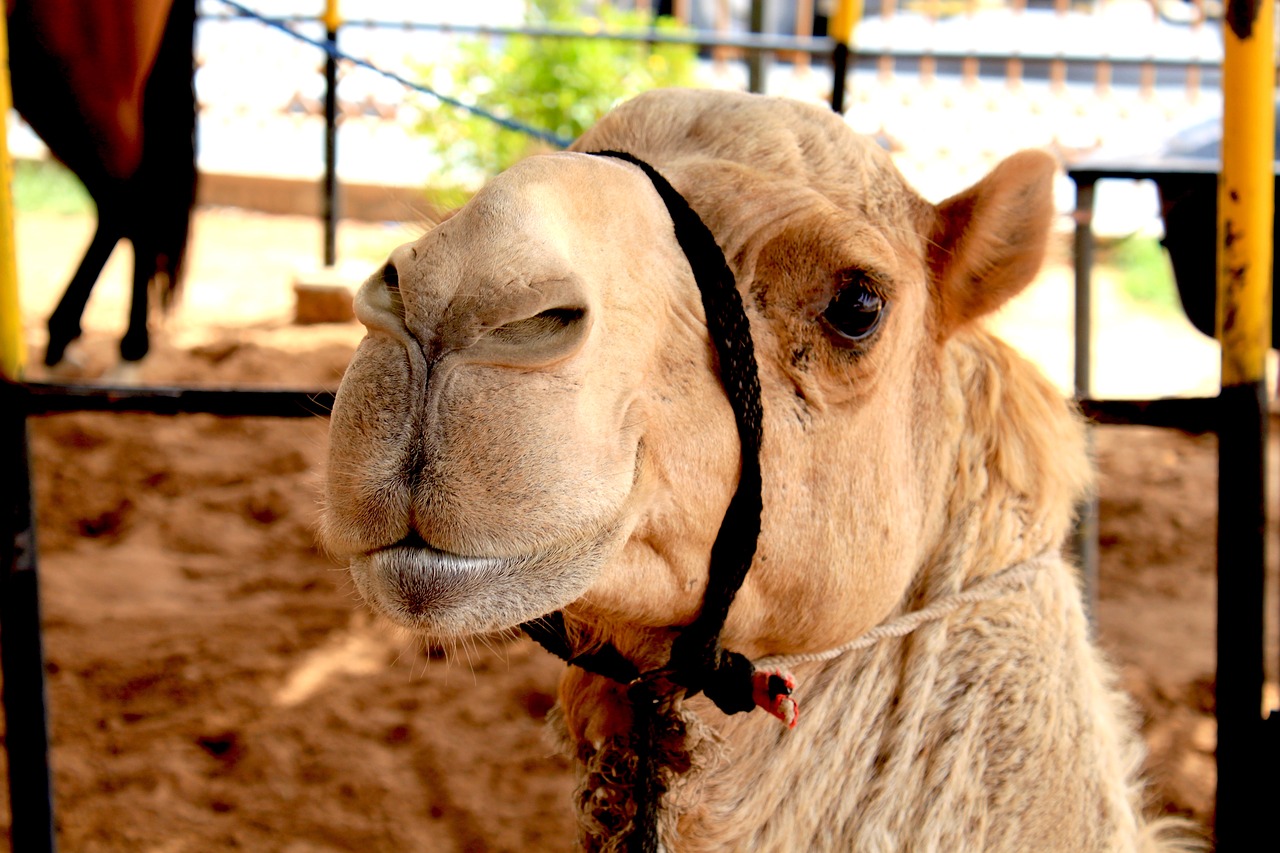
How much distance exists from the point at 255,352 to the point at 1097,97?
789cm

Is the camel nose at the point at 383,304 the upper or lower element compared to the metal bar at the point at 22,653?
upper

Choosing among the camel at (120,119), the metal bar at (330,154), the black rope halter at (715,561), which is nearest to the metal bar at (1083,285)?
the black rope halter at (715,561)

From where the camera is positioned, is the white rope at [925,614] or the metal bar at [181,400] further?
the metal bar at [181,400]

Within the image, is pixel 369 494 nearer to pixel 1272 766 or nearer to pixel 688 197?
pixel 688 197

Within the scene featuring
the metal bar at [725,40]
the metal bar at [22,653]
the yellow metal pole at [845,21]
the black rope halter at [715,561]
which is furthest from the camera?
the metal bar at [725,40]

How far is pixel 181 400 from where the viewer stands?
2.46 metres

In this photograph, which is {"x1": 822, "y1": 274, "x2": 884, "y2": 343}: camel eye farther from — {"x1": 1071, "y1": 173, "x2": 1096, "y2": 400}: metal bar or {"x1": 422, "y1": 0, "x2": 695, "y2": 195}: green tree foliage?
{"x1": 422, "y1": 0, "x2": 695, "y2": 195}: green tree foliage

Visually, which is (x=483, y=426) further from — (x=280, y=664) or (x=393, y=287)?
(x=280, y=664)

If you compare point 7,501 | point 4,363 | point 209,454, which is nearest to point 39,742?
point 7,501

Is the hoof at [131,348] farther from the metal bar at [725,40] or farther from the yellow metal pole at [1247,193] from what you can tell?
the yellow metal pole at [1247,193]

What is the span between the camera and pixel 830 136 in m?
1.98

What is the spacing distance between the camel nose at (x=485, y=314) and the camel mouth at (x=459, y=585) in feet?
0.73

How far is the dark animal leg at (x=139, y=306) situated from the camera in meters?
6.35

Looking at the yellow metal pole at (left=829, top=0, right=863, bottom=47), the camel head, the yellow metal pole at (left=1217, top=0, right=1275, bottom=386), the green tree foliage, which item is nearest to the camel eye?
the camel head
